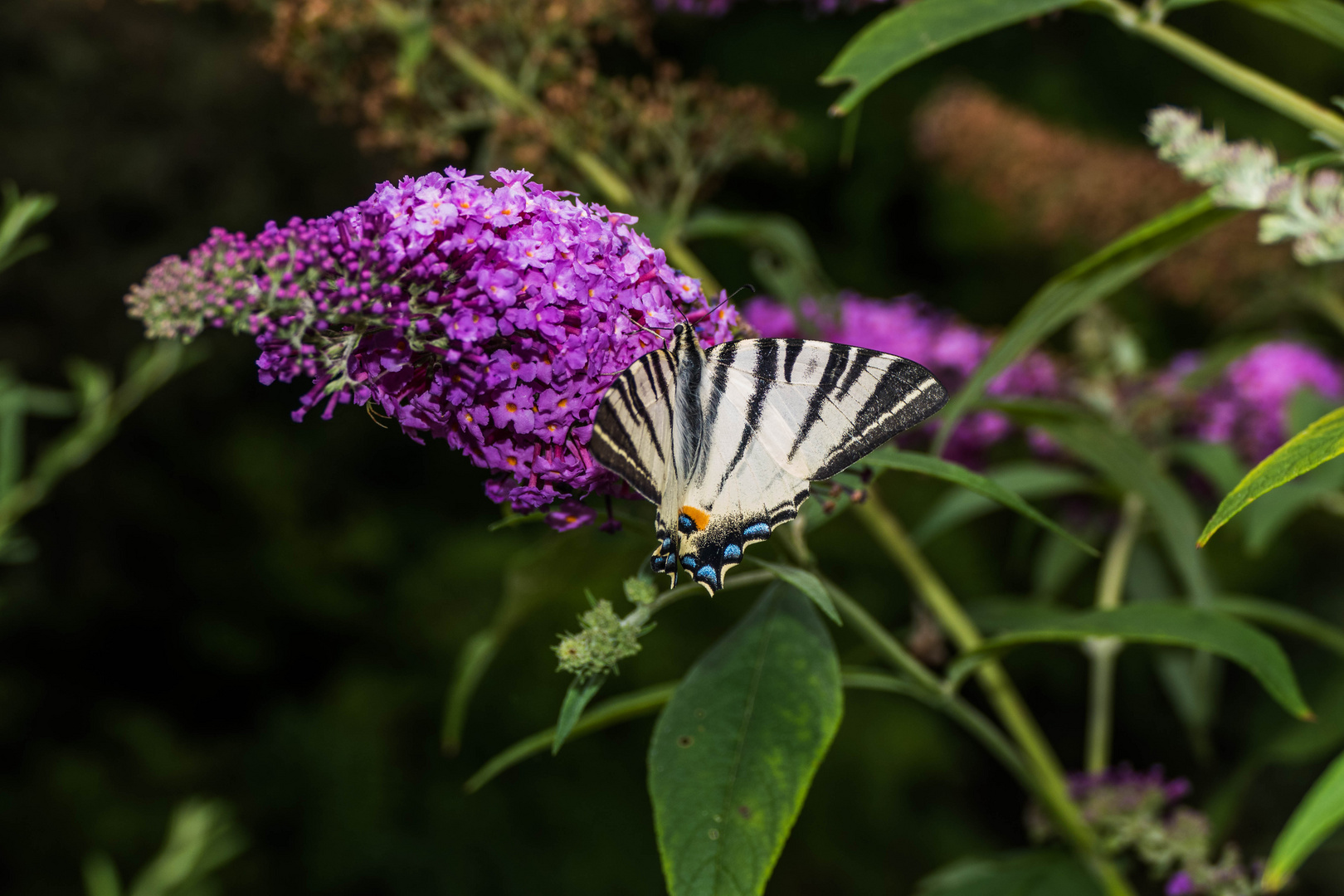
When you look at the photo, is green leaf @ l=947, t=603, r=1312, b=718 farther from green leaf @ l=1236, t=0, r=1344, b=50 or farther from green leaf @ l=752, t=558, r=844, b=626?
green leaf @ l=1236, t=0, r=1344, b=50

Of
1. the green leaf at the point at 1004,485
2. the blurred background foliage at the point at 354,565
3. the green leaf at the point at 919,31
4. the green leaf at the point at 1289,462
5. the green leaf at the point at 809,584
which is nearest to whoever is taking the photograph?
the green leaf at the point at 1289,462

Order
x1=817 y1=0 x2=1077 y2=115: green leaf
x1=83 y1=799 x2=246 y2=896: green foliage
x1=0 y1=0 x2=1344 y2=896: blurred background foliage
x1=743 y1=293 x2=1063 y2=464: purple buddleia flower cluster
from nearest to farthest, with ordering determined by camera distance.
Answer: x1=817 y1=0 x2=1077 y2=115: green leaf → x1=83 y1=799 x2=246 y2=896: green foliage → x1=743 y1=293 x2=1063 y2=464: purple buddleia flower cluster → x1=0 y1=0 x2=1344 y2=896: blurred background foliage

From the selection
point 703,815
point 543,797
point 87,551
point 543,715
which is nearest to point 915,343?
point 703,815

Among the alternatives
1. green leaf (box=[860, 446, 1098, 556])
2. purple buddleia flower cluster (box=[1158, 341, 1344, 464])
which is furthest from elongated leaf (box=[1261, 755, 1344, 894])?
purple buddleia flower cluster (box=[1158, 341, 1344, 464])

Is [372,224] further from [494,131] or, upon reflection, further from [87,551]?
[87,551]

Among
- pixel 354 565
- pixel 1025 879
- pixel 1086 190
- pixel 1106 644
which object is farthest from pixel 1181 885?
pixel 354 565

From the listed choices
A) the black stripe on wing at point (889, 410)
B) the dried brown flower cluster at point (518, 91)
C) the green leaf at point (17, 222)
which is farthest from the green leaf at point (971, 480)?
the green leaf at point (17, 222)

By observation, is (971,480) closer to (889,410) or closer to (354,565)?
(889,410)

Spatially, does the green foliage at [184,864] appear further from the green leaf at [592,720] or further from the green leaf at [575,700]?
the green leaf at [575,700]
